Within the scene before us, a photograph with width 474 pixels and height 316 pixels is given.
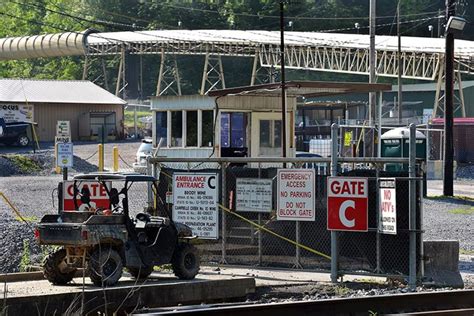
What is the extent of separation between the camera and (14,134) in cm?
5847

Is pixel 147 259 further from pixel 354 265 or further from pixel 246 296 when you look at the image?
pixel 354 265

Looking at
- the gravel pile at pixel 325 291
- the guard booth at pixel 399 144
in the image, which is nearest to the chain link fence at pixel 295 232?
the gravel pile at pixel 325 291

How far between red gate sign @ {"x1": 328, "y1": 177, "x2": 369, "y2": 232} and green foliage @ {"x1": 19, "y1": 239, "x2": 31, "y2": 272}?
18.5 ft

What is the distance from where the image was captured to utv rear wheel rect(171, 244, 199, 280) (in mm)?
15961

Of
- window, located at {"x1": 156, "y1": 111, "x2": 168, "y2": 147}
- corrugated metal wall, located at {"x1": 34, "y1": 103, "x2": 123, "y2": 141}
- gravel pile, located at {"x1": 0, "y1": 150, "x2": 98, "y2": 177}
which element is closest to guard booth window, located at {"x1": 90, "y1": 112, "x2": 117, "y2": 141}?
corrugated metal wall, located at {"x1": 34, "y1": 103, "x2": 123, "y2": 141}

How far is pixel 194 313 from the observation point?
1120 cm

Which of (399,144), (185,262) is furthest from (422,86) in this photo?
(185,262)

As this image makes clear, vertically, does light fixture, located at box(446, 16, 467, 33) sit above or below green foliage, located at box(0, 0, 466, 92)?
below

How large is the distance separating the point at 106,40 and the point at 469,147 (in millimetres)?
32184

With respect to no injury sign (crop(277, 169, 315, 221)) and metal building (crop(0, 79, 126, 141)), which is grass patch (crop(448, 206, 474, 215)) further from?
metal building (crop(0, 79, 126, 141))

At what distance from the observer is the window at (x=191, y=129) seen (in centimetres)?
3053

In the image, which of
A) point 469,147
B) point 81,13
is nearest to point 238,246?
point 469,147

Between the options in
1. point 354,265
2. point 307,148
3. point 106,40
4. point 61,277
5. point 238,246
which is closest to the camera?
point 61,277

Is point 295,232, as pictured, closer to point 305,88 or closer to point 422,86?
point 305,88
